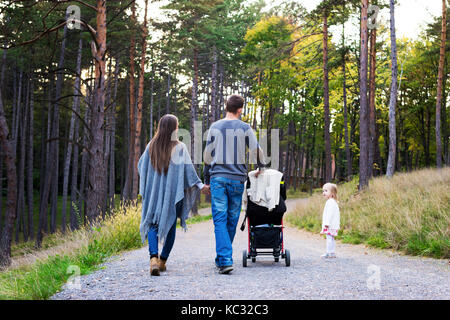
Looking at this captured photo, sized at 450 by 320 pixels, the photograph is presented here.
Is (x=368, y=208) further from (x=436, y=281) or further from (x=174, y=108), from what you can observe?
(x=174, y=108)

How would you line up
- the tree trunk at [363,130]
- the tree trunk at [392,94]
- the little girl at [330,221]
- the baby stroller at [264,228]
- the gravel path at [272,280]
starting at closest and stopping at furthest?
the gravel path at [272,280]
the baby stroller at [264,228]
the little girl at [330,221]
the tree trunk at [363,130]
the tree trunk at [392,94]

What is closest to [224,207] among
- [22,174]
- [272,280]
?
[272,280]

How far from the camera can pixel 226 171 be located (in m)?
5.78

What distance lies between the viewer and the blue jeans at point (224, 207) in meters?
5.68

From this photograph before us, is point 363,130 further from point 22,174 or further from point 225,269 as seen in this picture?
point 22,174

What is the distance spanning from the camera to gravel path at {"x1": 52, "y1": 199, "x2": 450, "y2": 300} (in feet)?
14.6

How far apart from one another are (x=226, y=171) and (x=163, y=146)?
3.04 ft

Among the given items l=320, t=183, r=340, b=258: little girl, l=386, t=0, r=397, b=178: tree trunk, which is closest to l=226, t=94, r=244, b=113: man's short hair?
l=320, t=183, r=340, b=258: little girl

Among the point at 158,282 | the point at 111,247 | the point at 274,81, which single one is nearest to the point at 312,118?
the point at 274,81

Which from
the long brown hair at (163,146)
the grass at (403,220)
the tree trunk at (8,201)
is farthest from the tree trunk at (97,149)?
the grass at (403,220)

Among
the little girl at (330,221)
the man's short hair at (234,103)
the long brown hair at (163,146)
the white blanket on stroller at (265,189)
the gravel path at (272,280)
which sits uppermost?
the man's short hair at (234,103)

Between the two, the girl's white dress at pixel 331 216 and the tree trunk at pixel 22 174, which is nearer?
the girl's white dress at pixel 331 216

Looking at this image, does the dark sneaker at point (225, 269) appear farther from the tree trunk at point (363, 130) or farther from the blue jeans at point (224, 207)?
the tree trunk at point (363, 130)

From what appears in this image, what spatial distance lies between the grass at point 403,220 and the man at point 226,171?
13.4 feet
